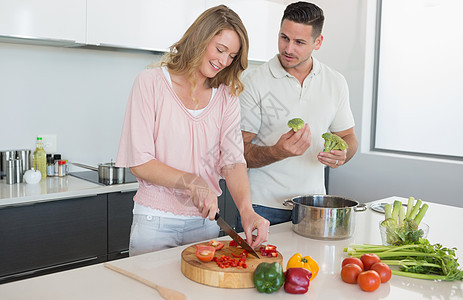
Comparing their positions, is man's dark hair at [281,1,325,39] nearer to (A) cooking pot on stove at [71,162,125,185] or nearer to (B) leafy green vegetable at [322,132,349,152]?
(B) leafy green vegetable at [322,132,349,152]

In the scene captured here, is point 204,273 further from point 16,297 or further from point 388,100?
point 388,100

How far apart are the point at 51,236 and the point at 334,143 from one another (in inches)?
62.2

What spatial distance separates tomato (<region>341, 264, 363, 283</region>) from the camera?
1394 millimetres

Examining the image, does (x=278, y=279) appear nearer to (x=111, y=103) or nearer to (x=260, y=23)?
(x=111, y=103)

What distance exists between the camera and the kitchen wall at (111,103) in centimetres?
301

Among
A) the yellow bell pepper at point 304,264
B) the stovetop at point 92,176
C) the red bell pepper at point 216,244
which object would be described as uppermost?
the stovetop at point 92,176

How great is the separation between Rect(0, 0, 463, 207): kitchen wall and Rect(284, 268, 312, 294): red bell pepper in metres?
2.30

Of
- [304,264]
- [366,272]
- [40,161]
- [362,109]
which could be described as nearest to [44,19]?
[40,161]

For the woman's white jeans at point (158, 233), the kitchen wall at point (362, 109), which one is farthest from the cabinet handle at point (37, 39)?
the kitchen wall at point (362, 109)

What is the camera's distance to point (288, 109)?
2.20 metres

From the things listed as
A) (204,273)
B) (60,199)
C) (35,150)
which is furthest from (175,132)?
(35,150)

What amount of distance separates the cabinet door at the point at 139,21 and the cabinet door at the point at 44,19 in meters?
0.07

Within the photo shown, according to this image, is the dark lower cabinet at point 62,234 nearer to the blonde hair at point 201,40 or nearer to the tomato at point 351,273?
the blonde hair at point 201,40

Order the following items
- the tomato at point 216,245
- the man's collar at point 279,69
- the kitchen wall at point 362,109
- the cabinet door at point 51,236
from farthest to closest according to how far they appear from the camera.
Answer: the kitchen wall at point 362,109 → the cabinet door at point 51,236 → the man's collar at point 279,69 → the tomato at point 216,245
